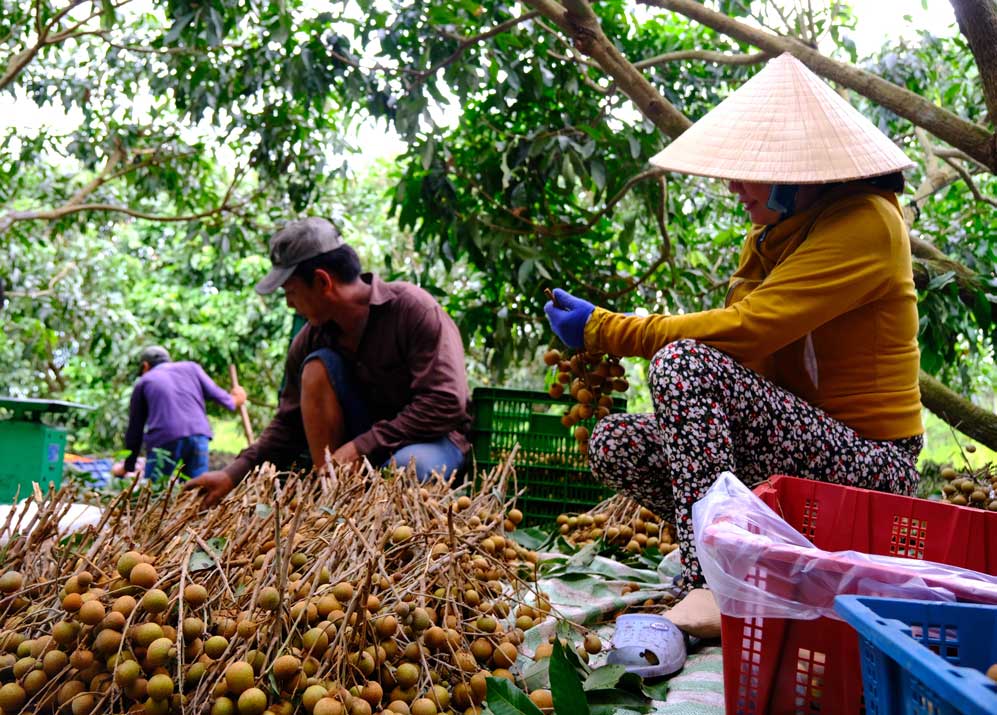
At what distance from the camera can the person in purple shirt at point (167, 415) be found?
588cm

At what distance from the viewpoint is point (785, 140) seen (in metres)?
1.76

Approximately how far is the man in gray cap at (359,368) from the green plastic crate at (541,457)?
0.13m

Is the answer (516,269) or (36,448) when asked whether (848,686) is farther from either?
(36,448)

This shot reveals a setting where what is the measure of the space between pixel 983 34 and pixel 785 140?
475 mm

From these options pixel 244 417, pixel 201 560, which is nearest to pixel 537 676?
pixel 201 560

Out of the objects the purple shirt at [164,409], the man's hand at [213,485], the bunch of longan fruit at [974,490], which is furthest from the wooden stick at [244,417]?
the bunch of longan fruit at [974,490]

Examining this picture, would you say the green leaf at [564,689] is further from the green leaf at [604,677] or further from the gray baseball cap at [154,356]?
the gray baseball cap at [154,356]

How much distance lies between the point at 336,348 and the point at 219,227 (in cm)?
273

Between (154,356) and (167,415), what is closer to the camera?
(167,415)

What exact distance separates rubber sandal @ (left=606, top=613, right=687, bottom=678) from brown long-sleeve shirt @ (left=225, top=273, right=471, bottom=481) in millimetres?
1311

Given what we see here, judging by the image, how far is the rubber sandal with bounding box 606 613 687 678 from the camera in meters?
1.47

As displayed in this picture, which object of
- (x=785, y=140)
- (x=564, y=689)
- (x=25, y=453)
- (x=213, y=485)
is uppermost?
(x=785, y=140)

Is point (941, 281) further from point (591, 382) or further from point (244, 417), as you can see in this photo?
point (244, 417)

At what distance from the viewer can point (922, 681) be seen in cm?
70
